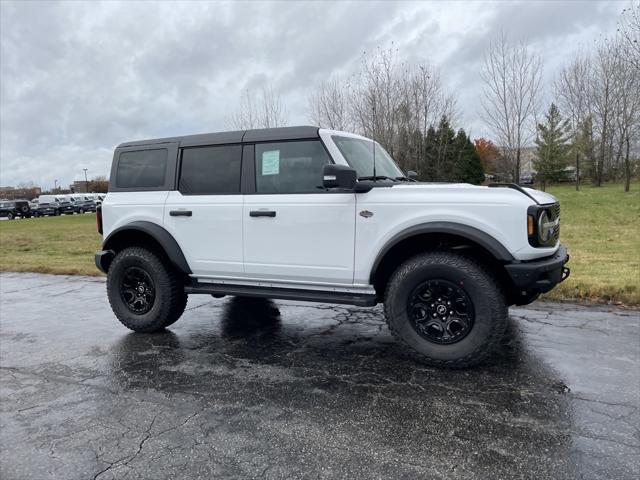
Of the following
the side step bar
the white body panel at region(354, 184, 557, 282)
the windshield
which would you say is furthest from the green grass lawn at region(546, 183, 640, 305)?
the side step bar

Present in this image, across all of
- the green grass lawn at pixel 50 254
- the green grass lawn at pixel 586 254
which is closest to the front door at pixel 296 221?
the green grass lawn at pixel 586 254

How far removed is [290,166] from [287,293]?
3.89 ft

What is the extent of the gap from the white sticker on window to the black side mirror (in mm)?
822

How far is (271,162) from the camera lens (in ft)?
15.5

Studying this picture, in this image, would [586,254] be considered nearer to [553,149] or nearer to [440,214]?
[440,214]

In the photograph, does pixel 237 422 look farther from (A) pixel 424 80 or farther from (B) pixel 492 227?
(A) pixel 424 80

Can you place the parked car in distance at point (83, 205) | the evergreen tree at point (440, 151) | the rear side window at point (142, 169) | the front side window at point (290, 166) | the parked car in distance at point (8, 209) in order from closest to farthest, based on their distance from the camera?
the front side window at point (290, 166)
the rear side window at point (142, 169)
the evergreen tree at point (440, 151)
the parked car in distance at point (8, 209)
the parked car in distance at point (83, 205)

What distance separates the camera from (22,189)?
83.6 m

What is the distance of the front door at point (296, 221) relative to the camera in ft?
14.1

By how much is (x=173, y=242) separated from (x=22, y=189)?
9283 centimetres

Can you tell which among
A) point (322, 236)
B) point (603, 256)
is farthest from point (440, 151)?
point (322, 236)

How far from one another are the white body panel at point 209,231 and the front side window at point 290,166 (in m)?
0.35

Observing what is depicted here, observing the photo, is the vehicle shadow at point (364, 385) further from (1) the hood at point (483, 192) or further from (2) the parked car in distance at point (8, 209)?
(2) the parked car in distance at point (8, 209)

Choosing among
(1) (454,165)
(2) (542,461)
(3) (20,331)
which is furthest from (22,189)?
(2) (542,461)
